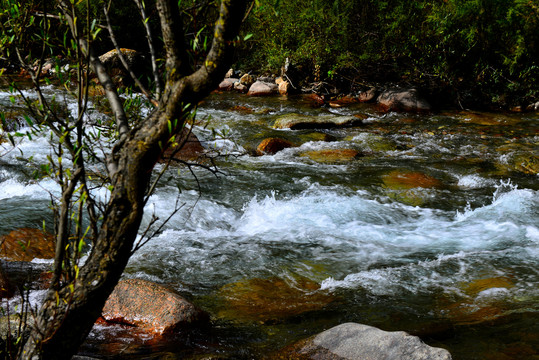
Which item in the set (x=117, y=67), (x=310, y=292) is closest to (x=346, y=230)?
(x=310, y=292)

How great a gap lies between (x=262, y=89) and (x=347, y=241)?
1188cm

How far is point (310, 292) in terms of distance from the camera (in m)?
5.09

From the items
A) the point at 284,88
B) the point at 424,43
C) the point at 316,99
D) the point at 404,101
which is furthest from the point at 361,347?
the point at 284,88

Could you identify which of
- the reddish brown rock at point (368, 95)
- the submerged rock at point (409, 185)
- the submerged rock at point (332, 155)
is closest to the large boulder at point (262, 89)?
the reddish brown rock at point (368, 95)

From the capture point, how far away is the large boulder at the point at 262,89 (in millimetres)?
17531

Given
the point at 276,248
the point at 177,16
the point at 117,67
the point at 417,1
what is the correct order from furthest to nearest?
the point at 117,67
the point at 417,1
the point at 276,248
the point at 177,16

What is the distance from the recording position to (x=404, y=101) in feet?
49.1

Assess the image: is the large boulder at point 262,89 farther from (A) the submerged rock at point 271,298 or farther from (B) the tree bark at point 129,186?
(B) the tree bark at point 129,186

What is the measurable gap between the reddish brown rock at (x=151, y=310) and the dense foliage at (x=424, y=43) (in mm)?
10680

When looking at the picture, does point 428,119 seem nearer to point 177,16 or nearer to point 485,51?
point 485,51

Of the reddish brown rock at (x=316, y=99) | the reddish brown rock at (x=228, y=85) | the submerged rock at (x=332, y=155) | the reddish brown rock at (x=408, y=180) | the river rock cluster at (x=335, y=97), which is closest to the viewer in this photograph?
the reddish brown rock at (x=408, y=180)

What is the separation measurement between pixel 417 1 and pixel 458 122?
4.22 metres

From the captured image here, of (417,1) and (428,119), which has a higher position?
(417,1)

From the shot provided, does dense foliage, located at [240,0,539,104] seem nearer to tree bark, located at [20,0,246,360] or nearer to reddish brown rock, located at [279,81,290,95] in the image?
reddish brown rock, located at [279,81,290,95]
